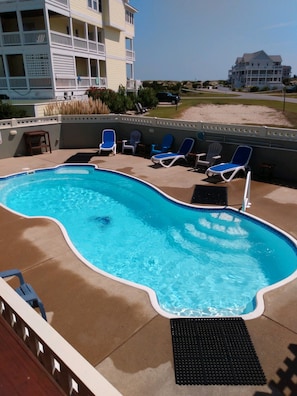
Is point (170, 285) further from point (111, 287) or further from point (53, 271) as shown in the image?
point (53, 271)

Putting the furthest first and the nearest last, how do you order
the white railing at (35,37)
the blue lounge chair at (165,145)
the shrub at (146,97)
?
the shrub at (146,97)
the white railing at (35,37)
the blue lounge chair at (165,145)

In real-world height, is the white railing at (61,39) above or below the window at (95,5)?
below

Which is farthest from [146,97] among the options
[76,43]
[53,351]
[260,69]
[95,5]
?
[260,69]

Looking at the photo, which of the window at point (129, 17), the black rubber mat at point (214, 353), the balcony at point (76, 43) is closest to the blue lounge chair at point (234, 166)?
the black rubber mat at point (214, 353)

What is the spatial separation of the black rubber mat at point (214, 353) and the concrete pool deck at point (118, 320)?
0.28 feet

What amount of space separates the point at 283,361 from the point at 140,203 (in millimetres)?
6295

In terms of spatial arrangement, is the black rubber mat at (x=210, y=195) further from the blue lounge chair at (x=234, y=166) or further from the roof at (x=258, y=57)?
the roof at (x=258, y=57)

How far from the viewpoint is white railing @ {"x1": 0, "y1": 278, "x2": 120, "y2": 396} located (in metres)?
1.67

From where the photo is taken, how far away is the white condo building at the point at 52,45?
68.8 ft

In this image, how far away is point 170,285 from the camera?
5531 millimetres

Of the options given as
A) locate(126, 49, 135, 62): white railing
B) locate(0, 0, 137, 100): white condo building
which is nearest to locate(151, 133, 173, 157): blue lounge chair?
locate(0, 0, 137, 100): white condo building

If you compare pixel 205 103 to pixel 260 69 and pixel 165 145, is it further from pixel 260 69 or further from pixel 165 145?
pixel 260 69

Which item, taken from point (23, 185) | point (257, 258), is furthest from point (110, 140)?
point (257, 258)

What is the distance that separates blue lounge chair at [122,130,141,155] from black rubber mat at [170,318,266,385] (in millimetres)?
10898
